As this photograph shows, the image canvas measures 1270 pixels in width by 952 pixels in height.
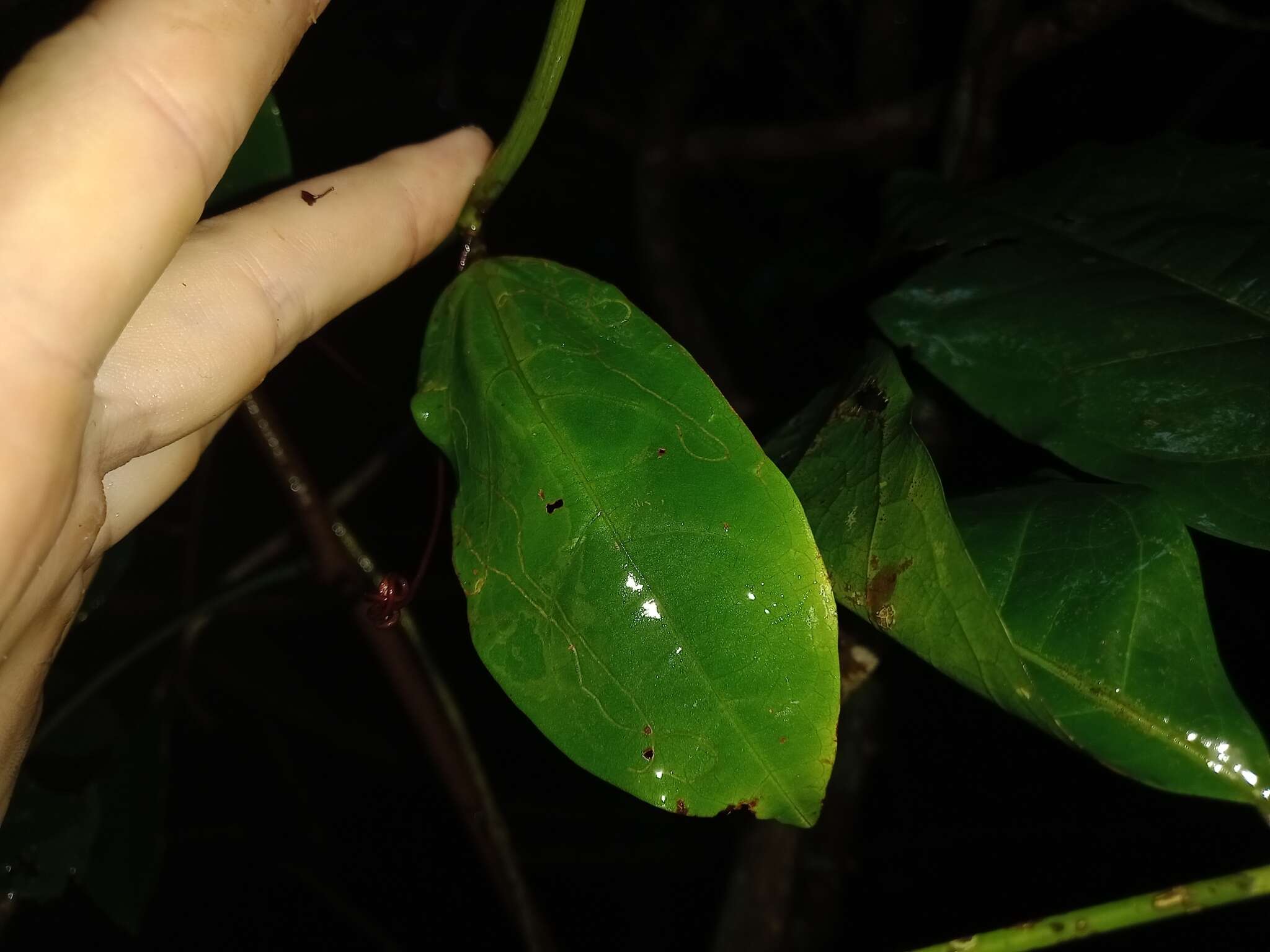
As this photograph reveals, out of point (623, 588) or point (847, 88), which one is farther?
point (847, 88)

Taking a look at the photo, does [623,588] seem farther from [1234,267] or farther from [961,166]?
[961,166]

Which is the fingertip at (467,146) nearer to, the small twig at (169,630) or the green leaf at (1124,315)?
the green leaf at (1124,315)

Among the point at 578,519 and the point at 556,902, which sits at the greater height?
the point at 578,519

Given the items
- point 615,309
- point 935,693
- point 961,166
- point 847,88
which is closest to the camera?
point 615,309

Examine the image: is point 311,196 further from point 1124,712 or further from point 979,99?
point 979,99

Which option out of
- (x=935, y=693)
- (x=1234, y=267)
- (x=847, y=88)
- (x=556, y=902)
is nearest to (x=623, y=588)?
(x=1234, y=267)

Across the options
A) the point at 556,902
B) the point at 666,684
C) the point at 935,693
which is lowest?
the point at 556,902

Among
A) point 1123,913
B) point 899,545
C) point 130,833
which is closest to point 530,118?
point 899,545
